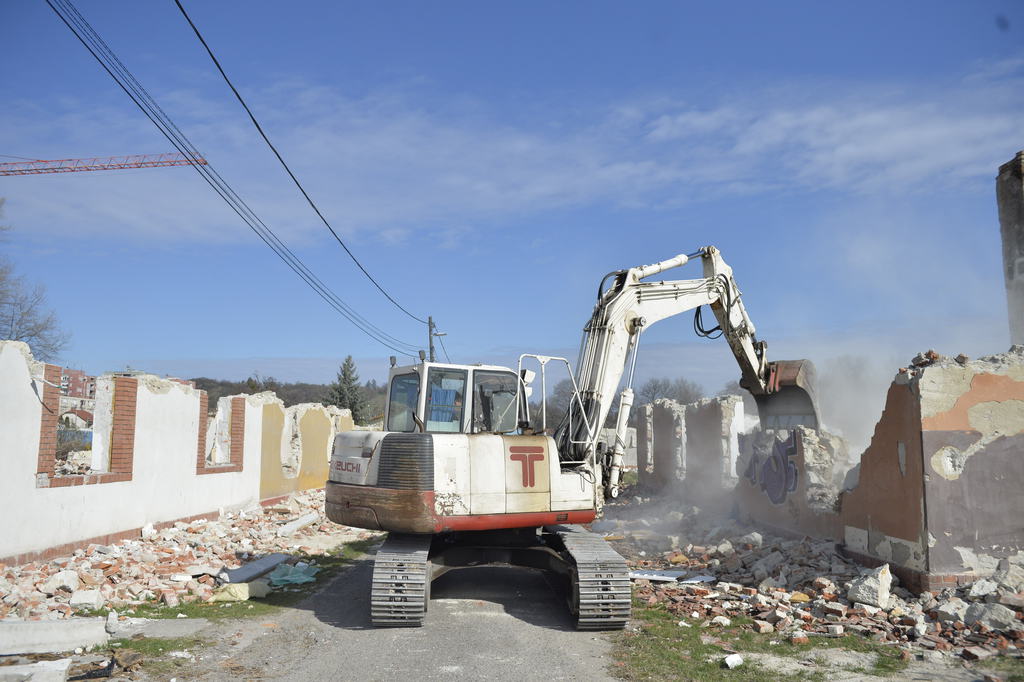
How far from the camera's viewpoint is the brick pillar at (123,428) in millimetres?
11539

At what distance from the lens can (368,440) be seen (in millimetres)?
7824

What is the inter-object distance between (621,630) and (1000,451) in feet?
15.6

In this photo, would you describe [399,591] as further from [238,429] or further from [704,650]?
[238,429]

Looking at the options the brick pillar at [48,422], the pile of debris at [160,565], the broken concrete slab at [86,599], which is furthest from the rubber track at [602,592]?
the brick pillar at [48,422]

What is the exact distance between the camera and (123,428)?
459 inches

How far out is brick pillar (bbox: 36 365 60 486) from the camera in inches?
374

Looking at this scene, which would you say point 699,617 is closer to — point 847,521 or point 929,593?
point 929,593

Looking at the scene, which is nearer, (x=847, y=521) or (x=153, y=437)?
(x=847, y=521)

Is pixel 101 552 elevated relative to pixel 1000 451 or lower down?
lower down

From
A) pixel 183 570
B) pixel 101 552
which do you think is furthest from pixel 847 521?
pixel 101 552

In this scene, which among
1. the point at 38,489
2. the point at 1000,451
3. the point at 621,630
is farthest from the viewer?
the point at 38,489

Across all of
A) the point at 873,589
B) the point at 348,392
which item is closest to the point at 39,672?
the point at 873,589

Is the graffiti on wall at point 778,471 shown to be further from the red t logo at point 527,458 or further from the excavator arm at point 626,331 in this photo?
the red t logo at point 527,458

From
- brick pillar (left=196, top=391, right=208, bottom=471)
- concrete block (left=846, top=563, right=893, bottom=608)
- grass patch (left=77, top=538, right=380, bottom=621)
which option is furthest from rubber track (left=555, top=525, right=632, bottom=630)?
brick pillar (left=196, top=391, right=208, bottom=471)
